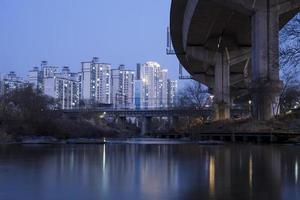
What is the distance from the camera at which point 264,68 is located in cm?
5003

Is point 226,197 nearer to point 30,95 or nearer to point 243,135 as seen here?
point 243,135

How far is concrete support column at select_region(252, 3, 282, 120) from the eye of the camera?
49219mm

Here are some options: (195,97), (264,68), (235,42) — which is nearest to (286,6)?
(264,68)

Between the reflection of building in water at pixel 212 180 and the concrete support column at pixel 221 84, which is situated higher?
the concrete support column at pixel 221 84

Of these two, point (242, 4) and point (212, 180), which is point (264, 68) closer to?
point (242, 4)

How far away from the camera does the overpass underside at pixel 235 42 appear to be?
49719 millimetres

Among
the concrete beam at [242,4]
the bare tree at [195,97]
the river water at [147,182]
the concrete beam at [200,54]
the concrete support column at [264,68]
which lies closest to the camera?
the river water at [147,182]

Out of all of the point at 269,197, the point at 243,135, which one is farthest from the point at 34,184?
the point at 243,135

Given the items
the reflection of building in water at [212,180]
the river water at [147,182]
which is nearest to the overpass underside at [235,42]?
the reflection of building in water at [212,180]

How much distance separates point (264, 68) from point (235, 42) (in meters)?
40.2

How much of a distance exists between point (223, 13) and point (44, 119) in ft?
85.4

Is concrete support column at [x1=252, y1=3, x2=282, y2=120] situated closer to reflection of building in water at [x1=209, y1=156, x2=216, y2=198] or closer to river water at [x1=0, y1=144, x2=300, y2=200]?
river water at [x1=0, y1=144, x2=300, y2=200]

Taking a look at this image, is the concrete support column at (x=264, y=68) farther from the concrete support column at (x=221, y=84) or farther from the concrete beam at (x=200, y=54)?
the concrete support column at (x=221, y=84)

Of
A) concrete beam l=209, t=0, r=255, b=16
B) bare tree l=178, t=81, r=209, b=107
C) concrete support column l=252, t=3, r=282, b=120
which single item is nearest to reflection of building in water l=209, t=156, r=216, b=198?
concrete support column l=252, t=3, r=282, b=120
